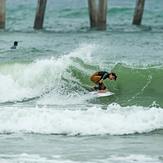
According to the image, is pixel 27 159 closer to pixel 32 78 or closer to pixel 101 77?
pixel 101 77

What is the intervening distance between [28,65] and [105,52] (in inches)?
178

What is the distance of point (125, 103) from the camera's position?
1386 cm

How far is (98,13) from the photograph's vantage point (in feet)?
89.3

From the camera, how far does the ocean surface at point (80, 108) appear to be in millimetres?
9402

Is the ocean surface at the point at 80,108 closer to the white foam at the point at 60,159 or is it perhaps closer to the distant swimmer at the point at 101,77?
the white foam at the point at 60,159

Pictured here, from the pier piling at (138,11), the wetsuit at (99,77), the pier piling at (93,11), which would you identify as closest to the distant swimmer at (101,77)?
the wetsuit at (99,77)

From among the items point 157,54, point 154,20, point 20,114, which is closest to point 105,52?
point 157,54

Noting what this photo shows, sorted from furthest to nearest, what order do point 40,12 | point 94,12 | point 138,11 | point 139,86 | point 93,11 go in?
point 138,11 < point 40,12 < point 94,12 < point 93,11 < point 139,86

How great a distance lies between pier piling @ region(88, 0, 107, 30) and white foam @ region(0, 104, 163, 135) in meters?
14.4

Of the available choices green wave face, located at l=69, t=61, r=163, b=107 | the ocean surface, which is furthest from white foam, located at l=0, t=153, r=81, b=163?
green wave face, located at l=69, t=61, r=163, b=107

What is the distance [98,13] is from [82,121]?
16.3 m

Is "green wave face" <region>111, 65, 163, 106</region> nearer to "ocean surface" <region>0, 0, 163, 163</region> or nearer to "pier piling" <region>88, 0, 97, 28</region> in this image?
"ocean surface" <region>0, 0, 163, 163</region>

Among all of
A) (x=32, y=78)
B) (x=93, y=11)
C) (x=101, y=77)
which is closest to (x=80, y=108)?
(x=101, y=77)

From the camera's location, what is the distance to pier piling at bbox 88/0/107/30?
86.7ft
